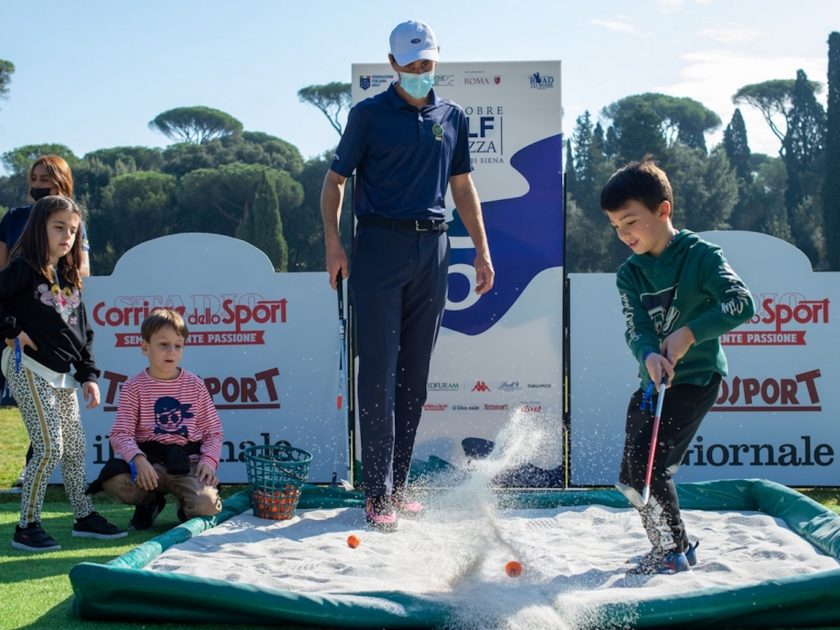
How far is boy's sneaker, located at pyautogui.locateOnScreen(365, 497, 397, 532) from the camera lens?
14.4ft

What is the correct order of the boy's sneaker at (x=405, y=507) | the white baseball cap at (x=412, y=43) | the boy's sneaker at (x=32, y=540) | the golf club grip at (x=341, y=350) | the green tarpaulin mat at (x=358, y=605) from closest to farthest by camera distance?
the green tarpaulin mat at (x=358, y=605), the boy's sneaker at (x=32, y=540), the white baseball cap at (x=412, y=43), the boy's sneaker at (x=405, y=507), the golf club grip at (x=341, y=350)

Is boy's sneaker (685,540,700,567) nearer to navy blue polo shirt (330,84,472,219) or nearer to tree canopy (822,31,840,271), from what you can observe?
navy blue polo shirt (330,84,472,219)

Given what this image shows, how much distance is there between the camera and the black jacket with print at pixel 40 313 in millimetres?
4289

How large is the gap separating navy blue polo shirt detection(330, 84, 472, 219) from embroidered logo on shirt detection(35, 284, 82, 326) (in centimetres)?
130

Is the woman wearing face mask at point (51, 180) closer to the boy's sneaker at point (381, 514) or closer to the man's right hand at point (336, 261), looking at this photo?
the man's right hand at point (336, 261)

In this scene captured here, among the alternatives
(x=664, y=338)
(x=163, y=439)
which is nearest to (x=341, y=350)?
(x=163, y=439)

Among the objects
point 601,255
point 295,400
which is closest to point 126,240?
point 601,255

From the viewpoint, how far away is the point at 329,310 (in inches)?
236

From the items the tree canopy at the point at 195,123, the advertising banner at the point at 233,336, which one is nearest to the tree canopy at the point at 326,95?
the tree canopy at the point at 195,123

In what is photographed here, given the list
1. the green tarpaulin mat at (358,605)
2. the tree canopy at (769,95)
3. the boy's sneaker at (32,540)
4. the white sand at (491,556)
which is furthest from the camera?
the tree canopy at (769,95)

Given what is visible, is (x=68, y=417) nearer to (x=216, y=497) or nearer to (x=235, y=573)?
(x=216, y=497)

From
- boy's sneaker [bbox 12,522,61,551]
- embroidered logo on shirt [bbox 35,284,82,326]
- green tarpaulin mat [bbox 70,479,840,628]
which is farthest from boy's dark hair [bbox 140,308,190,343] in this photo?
green tarpaulin mat [bbox 70,479,840,628]

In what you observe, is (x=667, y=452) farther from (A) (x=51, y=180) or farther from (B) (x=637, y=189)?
(A) (x=51, y=180)

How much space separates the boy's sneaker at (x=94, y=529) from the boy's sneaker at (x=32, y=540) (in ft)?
0.90
